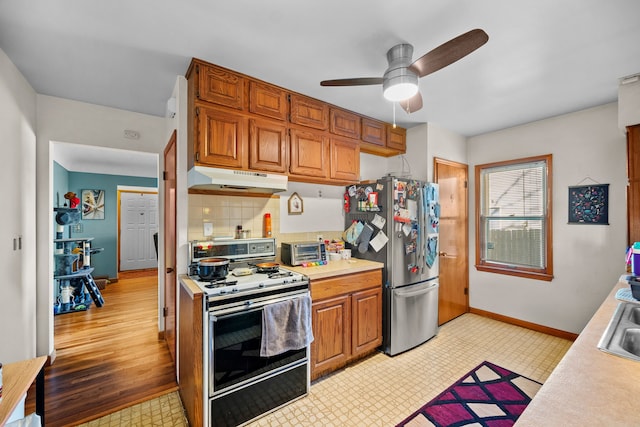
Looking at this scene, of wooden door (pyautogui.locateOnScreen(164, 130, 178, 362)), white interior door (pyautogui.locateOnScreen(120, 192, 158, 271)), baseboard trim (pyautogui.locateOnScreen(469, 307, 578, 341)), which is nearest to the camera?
wooden door (pyautogui.locateOnScreen(164, 130, 178, 362))

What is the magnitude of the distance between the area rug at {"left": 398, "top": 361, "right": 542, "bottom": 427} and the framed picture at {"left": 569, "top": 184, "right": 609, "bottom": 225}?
1.82 meters

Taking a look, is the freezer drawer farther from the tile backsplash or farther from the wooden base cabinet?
the tile backsplash

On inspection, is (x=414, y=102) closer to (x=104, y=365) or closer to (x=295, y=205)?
(x=295, y=205)

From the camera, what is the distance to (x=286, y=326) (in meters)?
1.97

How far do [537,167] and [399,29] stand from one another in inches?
107

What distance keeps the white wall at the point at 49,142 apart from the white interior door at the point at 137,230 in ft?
14.5

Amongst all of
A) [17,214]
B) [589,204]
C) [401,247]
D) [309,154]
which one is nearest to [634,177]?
[589,204]

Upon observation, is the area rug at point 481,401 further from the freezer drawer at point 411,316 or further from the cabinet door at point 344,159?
the cabinet door at point 344,159

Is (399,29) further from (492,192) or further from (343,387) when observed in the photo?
(492,192)

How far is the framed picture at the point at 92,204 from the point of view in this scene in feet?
19.0

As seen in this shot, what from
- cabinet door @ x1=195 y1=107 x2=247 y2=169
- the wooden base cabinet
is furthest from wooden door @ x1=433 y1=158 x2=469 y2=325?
cabinet door @ x1=195 y1=107 x2=247 y2=169

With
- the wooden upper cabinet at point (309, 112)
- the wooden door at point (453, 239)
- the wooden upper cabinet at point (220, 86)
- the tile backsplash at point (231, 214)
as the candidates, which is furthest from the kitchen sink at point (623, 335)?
the wooden upper cabinet at point (220, 86)

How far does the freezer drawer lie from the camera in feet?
8.81

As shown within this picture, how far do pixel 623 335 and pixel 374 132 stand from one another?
258 centimetres
